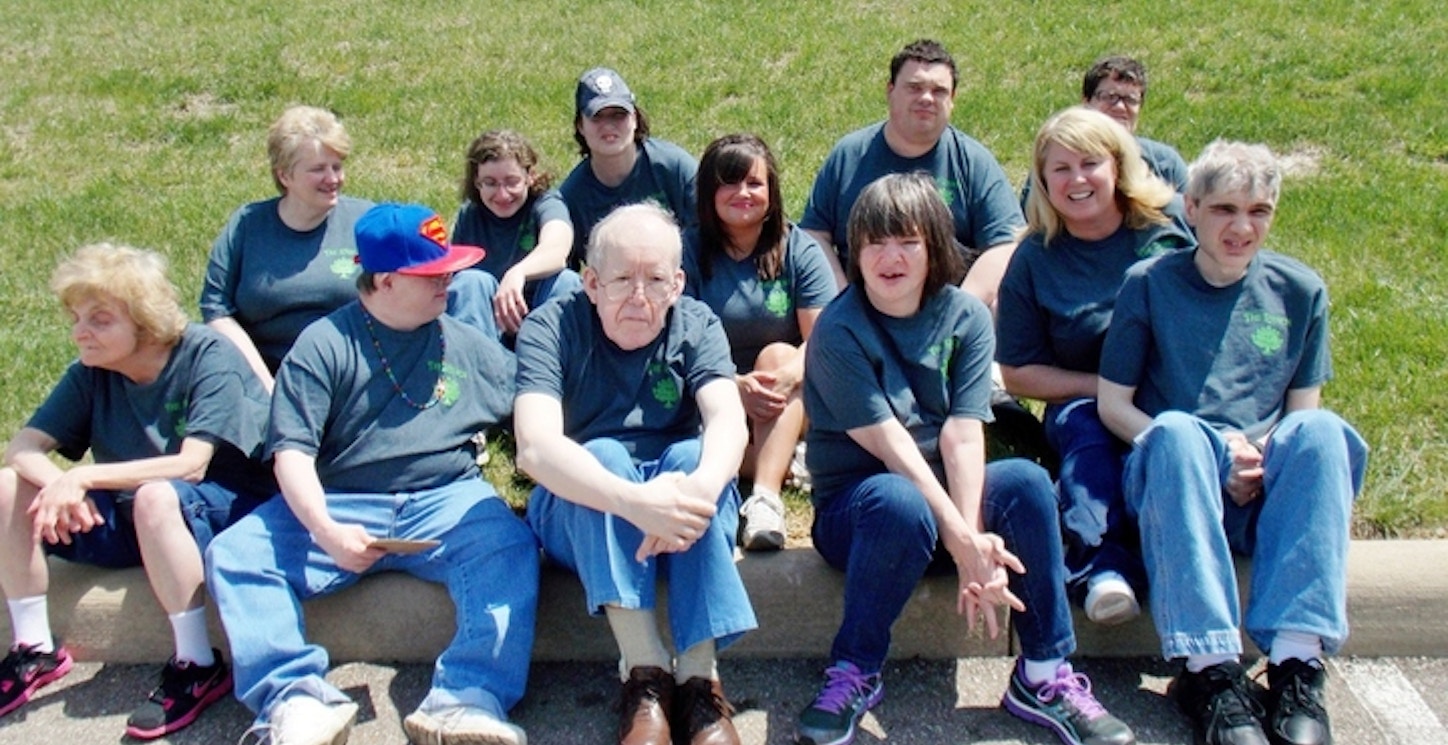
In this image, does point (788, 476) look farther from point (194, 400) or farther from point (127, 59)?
point (127, 59)

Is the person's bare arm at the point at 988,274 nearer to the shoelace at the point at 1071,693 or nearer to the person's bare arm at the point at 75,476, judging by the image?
the shoelace at the point at 1071,693

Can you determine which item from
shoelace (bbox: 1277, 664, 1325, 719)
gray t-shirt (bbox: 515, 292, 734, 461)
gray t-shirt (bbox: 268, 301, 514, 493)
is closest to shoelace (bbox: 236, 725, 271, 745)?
gray t-shirt (bbox: 268, 301, 514, 493)

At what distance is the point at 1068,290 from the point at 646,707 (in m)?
1.96

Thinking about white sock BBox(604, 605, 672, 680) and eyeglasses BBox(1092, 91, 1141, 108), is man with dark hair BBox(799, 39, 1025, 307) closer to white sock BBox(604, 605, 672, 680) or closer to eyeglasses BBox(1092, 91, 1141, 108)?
eyeglasses BBox(1092, 91, 1141, 108)

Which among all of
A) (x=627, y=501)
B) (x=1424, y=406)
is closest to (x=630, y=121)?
(x=627, y=501)

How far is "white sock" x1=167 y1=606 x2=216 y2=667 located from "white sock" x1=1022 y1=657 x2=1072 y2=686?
229 centimetres

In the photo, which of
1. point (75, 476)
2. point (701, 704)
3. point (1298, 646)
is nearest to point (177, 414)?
point (75, 476)

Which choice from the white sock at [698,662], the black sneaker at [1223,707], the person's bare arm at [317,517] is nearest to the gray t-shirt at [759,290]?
the white sock at [698,662]

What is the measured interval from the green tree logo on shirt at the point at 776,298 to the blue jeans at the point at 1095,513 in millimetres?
1127

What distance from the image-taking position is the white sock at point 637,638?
3545 millimetres

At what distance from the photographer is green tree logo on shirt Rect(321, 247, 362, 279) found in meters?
4.91

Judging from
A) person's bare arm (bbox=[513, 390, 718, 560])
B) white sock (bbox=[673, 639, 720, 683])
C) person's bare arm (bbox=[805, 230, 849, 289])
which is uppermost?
person's bare arm (bbox=[805, 230, 849, 289])

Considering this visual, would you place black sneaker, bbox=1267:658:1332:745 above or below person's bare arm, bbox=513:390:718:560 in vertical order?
below

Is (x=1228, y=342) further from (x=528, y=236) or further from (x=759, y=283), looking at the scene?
(x=528, y=236)
